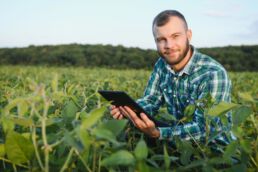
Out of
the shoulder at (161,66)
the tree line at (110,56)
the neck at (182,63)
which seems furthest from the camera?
the tree line at (110,56)

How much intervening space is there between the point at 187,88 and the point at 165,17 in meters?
0.55

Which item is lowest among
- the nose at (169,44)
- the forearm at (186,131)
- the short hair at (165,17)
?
the forearm at (186,131)

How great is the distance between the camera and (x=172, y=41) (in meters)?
2.86

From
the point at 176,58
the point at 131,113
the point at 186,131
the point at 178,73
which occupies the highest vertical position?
the point at 176,58

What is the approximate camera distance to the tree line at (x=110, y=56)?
80.2 feet

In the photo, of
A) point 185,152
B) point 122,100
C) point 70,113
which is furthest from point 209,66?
point 70,113

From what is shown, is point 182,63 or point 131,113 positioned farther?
point 182,63

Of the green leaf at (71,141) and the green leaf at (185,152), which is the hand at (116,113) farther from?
the green leaf at (71,141)

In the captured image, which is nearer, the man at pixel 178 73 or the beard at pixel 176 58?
the man at pixel 178 73

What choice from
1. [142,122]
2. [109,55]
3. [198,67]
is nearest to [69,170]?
[142,122]

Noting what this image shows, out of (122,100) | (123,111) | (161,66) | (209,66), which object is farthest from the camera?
(161,66)

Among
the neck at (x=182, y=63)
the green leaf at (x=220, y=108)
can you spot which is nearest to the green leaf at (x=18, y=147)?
the green leaf at (x=220, y=108)

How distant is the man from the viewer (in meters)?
2.48

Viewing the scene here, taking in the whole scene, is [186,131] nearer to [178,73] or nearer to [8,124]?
[178,73]
